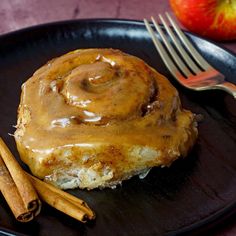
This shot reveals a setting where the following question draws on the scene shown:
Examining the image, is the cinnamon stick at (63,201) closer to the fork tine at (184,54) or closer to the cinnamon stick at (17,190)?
the cinnamon stick at (17,190)

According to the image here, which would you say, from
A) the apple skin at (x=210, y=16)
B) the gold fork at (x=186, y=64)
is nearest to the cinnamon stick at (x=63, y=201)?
the gold fork at (x=186, y=64)

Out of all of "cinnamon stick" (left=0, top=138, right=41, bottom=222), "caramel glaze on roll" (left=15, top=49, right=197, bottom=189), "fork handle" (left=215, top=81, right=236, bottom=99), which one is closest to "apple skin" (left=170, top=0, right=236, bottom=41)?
"fork handle" (left=215, top=81, right=236, bottom=99)

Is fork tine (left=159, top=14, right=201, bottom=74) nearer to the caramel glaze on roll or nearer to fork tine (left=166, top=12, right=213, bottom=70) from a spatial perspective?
fork tine (left=166, top=12, right=213, bottom=70)

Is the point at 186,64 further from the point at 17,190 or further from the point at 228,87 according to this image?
the point at 17,190

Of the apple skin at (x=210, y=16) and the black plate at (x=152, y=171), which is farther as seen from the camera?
the apple skin at (x=210, y=16)

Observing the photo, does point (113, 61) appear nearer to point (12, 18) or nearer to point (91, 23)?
point (91, 23)

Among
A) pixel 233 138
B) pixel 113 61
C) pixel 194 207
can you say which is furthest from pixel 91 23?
pixel 194 207
